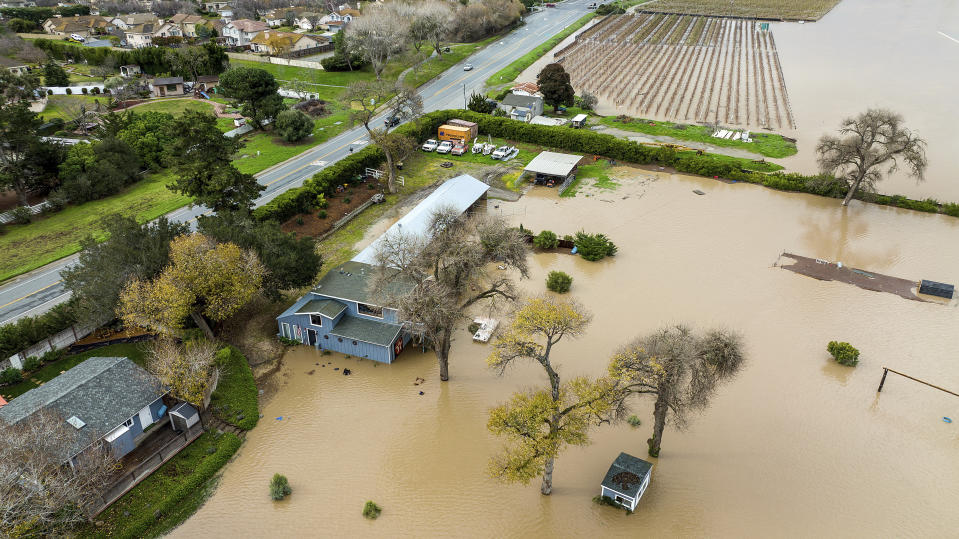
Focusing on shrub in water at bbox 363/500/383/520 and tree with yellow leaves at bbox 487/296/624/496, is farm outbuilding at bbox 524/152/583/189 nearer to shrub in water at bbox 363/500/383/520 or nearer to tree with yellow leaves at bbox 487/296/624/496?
tree with yellow leaves at bbox 487/296/624/496

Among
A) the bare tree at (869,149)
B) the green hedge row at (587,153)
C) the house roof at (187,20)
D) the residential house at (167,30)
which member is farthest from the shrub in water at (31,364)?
the house roof at (187,20)

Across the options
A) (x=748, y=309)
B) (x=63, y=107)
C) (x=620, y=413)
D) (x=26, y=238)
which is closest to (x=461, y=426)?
(x=620, y=413)

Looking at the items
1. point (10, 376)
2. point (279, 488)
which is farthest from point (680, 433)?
point (10, 376)

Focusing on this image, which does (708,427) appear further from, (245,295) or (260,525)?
(245,295)

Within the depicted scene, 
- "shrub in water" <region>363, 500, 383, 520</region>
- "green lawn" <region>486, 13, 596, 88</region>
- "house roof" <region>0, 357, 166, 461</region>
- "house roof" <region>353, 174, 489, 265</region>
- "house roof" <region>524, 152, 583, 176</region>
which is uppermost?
"green lawn" <region>486, 13, 596, 88</region>

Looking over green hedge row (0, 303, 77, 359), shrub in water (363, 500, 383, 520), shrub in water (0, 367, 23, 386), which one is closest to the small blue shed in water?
shrub in water (363, 500, 383, 520)
